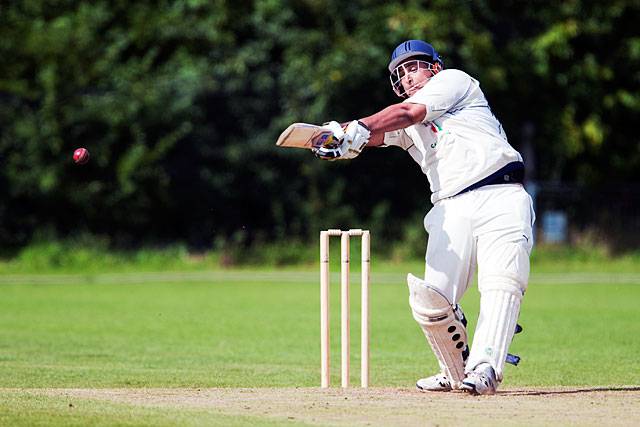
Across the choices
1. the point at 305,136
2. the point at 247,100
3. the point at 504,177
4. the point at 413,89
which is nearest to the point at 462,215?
the point at 504,177

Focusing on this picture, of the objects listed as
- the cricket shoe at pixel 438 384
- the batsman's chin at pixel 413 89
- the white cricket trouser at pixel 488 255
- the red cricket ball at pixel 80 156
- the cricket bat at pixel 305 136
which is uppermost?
the batsman's chin at pixel 413 89

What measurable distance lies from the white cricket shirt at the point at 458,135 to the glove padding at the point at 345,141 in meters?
0.38

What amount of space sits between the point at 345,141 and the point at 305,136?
0.23m

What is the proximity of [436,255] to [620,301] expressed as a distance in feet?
27.6

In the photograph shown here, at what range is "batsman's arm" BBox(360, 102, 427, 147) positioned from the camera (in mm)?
5891

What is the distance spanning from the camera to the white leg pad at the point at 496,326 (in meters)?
6.00

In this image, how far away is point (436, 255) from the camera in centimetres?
622

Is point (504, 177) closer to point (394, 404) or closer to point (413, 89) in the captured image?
point (413, 89)

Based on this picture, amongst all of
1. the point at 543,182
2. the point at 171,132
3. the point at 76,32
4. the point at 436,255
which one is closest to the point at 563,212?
the point at 543,182

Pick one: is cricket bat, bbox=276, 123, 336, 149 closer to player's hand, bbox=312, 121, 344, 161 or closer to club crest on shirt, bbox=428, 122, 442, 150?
player's hand, bbox=312, 121, 344, 161

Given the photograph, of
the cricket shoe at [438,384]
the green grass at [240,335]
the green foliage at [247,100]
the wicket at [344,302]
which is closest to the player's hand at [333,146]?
the wicket at [344,302]

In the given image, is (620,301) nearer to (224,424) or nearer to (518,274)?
(518,274)

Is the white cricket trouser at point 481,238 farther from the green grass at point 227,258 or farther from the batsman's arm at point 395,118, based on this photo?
the green grass at point 227,258

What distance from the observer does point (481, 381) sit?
5.92 meters
